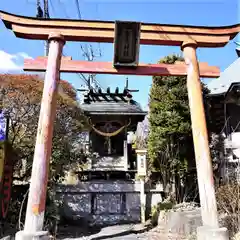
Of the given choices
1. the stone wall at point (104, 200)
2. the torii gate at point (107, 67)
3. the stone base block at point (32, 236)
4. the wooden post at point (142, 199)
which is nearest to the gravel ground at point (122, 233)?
the wooden post at point (142, 199)

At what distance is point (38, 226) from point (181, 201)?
669 centimetres

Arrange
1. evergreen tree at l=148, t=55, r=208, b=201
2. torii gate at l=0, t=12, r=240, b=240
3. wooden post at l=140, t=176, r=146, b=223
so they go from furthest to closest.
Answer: wooden post at l=140, t=176, r=146, b=223 < evergreen tree at l=148, t=55, r=208, b=201 < torii gate at l=0, t=12, r=240, b=240

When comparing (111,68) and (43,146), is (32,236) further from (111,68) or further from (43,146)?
(111,68)

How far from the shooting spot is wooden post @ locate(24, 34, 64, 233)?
16.8 feet

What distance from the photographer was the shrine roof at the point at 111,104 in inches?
553

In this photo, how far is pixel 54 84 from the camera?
19.5 ft

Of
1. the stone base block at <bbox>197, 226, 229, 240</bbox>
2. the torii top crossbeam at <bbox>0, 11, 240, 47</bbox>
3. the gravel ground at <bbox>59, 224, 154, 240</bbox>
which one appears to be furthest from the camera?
the gravel ground at <bbox>59, 224, 154, 240</bbox>

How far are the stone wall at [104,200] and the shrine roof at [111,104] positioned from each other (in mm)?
3412

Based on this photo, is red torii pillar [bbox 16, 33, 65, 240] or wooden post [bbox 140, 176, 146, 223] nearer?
red torii pillar [bbox 16, 33, 65, 240]

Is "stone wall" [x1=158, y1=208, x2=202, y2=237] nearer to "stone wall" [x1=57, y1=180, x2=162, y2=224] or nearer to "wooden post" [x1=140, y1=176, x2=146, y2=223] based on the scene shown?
"wooden post" [x1=140, y1=176, x2=146, y2=223]

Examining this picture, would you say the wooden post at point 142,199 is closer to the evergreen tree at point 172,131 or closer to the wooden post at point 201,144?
the evergreen tree at point 172,131

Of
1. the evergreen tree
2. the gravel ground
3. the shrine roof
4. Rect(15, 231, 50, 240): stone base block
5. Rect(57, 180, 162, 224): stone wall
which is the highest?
the shrine roof

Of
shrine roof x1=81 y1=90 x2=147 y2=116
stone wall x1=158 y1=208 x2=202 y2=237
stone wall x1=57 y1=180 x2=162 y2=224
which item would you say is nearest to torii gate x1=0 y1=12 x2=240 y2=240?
stone wall x1=158 y1=208 x2=202 y2=237

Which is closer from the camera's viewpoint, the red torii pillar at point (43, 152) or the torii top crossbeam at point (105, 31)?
the red torii pillar at point (43, 152)
